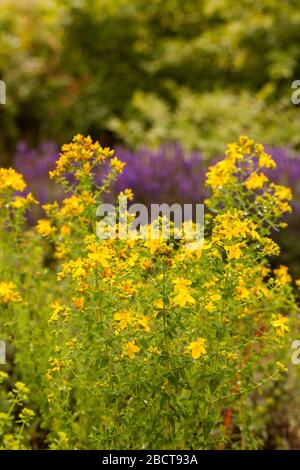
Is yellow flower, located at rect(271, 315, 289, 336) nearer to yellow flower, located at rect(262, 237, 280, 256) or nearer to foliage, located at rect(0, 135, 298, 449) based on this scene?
foliage, located at rect(0, 135, 298, 449)

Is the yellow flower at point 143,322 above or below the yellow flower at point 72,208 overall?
below

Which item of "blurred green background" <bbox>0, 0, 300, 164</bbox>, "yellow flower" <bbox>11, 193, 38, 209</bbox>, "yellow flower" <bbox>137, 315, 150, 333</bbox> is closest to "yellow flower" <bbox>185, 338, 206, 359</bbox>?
"yellow flower" <bbox>137, 315, 150, 333</bbox>

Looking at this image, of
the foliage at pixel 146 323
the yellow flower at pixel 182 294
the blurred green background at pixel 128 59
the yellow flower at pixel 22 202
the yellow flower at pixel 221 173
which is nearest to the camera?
the yellow flower at pixel 182 294

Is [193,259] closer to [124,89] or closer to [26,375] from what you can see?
[26,375]

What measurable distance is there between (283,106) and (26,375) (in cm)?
399

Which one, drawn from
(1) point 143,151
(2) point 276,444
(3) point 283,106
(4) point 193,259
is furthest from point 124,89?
(4) point 193,259

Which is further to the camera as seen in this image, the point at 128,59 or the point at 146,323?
the point at 128,59

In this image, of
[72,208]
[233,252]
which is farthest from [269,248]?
[72,208]

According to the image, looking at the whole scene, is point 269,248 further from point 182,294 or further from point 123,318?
point 123,318

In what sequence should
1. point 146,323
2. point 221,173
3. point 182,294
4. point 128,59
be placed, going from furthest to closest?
point 128,59, point 221,173, point 146,323, point 182,294

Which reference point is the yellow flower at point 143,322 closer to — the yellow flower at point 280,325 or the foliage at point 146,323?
the foliage at point 146,323

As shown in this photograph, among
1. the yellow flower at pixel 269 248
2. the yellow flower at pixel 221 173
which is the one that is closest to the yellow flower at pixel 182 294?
the yellow flower at pixel 269 248

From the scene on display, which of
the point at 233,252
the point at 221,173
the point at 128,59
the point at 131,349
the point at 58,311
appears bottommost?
the point at 131,349

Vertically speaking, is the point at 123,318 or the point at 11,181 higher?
the point at 11,181
